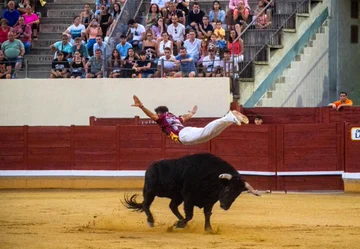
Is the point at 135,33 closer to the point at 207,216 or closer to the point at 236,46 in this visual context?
the point at 236,46

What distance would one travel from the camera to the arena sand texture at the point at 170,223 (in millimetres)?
10422

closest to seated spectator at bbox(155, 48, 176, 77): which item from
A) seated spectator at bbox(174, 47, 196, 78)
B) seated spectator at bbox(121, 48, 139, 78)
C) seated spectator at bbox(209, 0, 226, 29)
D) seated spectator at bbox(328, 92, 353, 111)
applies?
seated spectator at bbox(174, 47, 196, 78)

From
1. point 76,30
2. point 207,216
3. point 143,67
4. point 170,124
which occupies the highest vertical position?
point 76,30

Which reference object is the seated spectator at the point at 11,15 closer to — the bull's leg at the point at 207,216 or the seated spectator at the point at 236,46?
the seated spectator at the point at 236,46

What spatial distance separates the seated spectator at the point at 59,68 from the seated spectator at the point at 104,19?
3.44ft

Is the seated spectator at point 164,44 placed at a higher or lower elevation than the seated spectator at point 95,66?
higher

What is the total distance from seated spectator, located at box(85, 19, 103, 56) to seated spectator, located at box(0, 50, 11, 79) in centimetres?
158

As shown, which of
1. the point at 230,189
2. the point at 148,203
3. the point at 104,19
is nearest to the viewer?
the point at 230,189

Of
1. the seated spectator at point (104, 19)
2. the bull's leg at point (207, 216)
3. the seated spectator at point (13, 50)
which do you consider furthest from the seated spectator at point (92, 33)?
the bull's leg at point (207, 216)

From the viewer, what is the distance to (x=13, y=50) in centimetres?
1959

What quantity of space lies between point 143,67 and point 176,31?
93 cm

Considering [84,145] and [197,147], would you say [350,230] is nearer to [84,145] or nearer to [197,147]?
[197,147]

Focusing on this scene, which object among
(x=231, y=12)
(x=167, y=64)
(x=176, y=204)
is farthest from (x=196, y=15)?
(x=176, y=204)

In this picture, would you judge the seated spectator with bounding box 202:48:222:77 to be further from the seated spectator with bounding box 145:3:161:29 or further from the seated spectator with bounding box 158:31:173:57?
the seated spectator with bounding box 145:3:161:29
